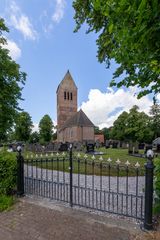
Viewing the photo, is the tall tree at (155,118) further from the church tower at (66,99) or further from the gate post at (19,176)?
the gate post at (19,176)

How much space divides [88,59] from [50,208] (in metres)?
12.2

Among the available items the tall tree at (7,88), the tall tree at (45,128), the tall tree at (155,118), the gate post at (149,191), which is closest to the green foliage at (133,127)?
the tall tree at (155,118)

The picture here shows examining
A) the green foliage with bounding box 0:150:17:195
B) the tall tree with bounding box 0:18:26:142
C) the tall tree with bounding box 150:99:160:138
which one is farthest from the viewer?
the tall tree with bounding box 150:99:160:138

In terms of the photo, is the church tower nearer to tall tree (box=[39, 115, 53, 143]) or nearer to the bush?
tall tree (box=[39, 115, 53, 143])

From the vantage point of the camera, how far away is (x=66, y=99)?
62.5 meters

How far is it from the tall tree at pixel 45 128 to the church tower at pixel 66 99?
8537 millimetres

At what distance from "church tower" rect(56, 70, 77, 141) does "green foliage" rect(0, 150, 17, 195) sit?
184ft

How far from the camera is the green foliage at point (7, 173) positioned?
6129mm

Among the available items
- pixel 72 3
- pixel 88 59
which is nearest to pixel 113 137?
pixel 88 59

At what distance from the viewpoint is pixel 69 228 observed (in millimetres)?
4309

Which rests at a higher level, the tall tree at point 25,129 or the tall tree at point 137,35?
the tall tree at point 137,35

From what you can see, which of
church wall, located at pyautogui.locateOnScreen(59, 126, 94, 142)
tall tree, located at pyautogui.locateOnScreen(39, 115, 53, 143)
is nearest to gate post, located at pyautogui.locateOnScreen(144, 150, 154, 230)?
church wall, located at pyautogui.locateOnScreen(59, 126, 94, 142)

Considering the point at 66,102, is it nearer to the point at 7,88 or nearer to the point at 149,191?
the point at 7,88

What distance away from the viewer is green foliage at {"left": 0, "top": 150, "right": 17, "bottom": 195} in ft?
20.1
